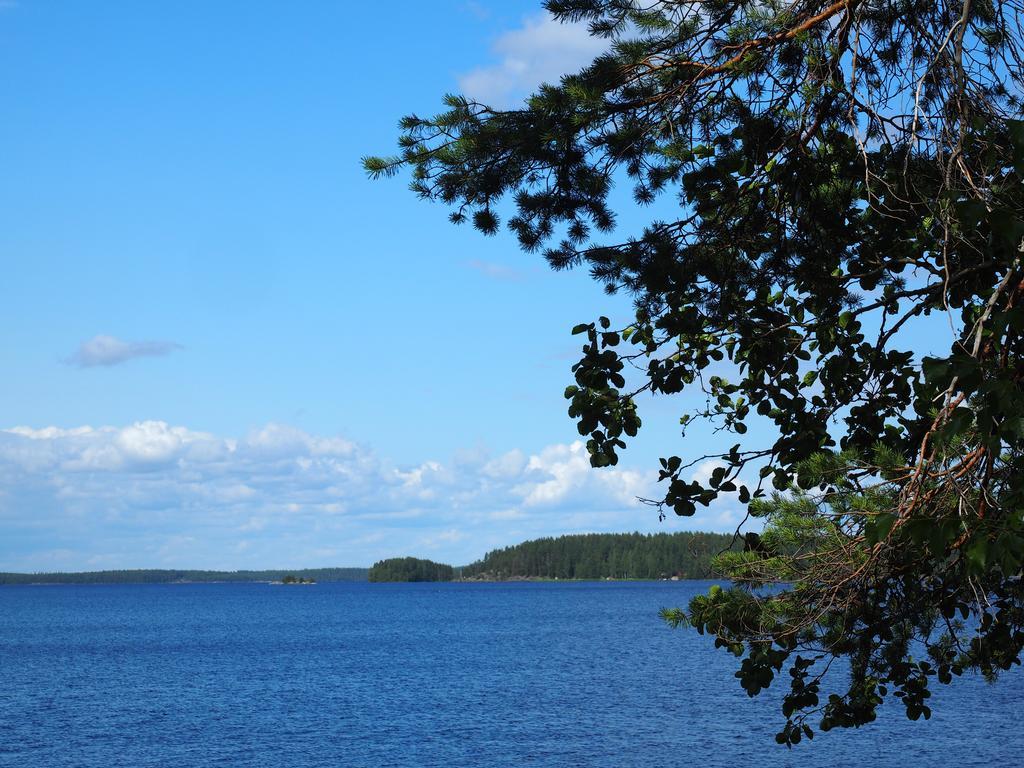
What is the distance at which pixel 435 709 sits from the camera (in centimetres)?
3988

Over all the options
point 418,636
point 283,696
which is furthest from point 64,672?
point 418,636

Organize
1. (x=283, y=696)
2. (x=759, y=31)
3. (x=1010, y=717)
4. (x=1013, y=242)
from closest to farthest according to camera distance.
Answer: (x=1013, y=242), (x=759, y=31), (x=1010, y=717), (x=283, y=696)

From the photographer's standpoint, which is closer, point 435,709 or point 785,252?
point 785,252

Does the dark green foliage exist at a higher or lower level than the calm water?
higher

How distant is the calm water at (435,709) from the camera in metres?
30.0

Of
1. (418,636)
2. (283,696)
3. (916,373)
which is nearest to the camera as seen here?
(916,373)

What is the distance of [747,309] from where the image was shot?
6652 mm

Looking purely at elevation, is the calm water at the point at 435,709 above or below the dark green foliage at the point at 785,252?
below

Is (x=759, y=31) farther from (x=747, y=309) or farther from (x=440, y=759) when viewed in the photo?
(x=440, y=759)

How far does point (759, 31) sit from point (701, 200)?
1.06m

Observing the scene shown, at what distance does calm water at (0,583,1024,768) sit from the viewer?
1179 inches

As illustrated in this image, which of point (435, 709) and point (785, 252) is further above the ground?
point (785, 252)

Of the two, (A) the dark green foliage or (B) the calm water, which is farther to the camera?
(B) the calm water

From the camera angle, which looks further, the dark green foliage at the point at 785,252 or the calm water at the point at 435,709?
the calm water at the point at 435,709
